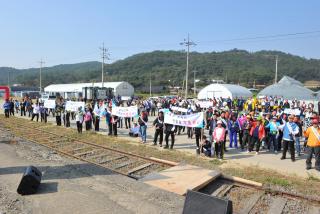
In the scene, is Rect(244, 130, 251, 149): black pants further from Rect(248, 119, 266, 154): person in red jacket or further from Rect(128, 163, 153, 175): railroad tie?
Rect(128, 163, 153, 175): railroad tie

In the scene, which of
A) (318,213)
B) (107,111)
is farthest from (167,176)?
(107,111)

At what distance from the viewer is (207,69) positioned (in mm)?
155625

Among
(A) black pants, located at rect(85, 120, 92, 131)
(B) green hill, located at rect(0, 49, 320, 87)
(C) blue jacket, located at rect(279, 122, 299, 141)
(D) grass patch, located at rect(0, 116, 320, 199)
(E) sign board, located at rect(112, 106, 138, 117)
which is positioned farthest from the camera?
(B) green hill, located at rect(0, 49, 320, 87)

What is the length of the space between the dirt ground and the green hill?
115675 millimetres

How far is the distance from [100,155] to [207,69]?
147 metres

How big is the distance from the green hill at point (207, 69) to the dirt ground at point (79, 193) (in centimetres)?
11567

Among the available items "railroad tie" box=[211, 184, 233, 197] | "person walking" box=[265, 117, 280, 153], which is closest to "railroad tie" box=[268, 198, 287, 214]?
"railroad tie" box=[211, 184, 233, 197]

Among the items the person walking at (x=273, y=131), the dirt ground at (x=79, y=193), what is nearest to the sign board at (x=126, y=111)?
the dirt ground at (x=79, y=193)

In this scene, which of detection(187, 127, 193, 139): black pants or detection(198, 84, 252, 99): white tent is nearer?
detection(187, 127, 193, 139): black pants

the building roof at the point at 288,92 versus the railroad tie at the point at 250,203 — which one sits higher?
the building roof at the point at 288,92

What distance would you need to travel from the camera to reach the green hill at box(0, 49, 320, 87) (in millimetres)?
126137

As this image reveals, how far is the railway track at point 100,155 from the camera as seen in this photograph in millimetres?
10809

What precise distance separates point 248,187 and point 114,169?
456cm

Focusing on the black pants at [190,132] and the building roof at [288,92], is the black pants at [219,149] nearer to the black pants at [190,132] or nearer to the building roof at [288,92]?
the black pants at [190,132]
